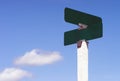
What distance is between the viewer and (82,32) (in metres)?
6.27

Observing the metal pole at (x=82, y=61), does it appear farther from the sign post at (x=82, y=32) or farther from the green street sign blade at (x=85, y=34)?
the green street sign blade at (x=85, y=34)

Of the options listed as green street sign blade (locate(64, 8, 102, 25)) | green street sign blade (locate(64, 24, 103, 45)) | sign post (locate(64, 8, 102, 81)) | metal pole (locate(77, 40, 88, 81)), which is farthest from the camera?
green street sign blade (locate(64, 8, 102, 25))

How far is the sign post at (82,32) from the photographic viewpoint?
593 cm

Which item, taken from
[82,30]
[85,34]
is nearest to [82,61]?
[85,34]

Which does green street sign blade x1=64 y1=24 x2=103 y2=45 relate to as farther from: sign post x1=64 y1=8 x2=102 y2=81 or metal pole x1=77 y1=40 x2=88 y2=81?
metal pole x1=77 y1=40 x2=88 y2=81

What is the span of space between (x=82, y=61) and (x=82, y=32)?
76cm

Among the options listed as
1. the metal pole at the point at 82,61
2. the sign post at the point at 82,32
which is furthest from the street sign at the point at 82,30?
the metal pole at the point at 82,61

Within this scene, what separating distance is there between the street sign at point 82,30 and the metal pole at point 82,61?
0.76 ft

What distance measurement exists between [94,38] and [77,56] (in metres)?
0.59

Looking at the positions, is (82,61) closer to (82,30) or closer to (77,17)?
(82,30)

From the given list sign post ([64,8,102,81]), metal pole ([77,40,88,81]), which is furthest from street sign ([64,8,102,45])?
metal pole ([77,40,88,81])

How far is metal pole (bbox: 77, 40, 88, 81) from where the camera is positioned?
5781 mm

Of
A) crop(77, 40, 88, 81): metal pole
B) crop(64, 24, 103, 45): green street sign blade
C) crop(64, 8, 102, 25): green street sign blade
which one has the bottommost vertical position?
crop(77, 40, 88, 81): metal pole

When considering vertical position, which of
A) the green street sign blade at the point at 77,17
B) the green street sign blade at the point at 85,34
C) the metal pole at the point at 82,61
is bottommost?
the metal pole at the point at 82,61
